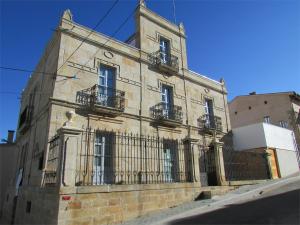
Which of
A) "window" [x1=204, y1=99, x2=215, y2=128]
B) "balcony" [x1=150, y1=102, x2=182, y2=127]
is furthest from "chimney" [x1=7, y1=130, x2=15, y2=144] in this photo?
"window" [x1=204, y1=99, x2=215, y2=128]

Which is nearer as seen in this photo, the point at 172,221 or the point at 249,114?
the point at 172,221

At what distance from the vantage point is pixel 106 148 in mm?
12062

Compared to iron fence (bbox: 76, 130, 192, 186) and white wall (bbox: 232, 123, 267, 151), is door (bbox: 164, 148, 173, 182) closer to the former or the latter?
iron fence (bbox: 76, 130, 192, 186)

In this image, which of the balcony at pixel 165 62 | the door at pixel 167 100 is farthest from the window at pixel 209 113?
the balcony at pixel 165 62

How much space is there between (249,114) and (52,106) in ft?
81.6

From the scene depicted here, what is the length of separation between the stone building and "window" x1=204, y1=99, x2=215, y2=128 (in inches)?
6.1

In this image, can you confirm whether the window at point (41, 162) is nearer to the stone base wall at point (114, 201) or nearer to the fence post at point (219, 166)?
the stone base wall at point (114, 201)

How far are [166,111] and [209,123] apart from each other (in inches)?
161

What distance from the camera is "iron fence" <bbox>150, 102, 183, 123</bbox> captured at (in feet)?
47.5

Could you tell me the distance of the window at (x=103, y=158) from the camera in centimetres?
1145

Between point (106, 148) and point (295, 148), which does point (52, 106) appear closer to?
point (106, 148)

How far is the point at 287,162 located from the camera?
58.1 feet

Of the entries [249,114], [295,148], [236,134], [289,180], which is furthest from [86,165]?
[249,114]

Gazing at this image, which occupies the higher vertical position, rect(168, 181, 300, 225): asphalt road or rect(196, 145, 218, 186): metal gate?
rect(196, 145, 218, 186): metal gate
